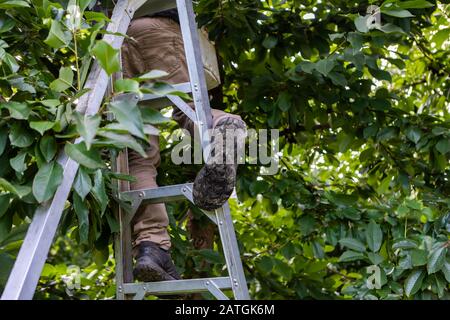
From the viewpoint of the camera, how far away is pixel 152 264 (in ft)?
7.98

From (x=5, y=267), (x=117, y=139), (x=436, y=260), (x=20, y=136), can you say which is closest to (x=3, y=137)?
(x=20, y=136)

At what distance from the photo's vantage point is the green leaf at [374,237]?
10.2 ft

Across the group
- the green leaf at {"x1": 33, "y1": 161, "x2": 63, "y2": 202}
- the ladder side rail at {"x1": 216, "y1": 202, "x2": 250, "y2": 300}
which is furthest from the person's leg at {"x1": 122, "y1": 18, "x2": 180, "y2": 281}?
the green leaf at {"x1": 33, "y1": 161, "x2": 63, "y2": 202}

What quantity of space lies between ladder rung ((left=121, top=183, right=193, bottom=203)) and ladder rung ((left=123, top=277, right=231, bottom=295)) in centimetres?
29

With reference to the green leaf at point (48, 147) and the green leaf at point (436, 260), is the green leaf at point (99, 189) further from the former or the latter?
the green leaf at point (436, 260)

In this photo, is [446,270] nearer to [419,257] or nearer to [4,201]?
[419,257]

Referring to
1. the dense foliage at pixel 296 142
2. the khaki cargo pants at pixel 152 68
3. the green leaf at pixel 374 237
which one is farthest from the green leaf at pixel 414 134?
the khaki cargo pants at pixel 152 68

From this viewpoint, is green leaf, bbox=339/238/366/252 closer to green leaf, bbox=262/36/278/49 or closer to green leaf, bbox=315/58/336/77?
green leaf, bbox=315/58/336/77

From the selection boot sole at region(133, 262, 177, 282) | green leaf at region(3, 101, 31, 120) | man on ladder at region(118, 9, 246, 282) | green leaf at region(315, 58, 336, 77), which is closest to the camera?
green leaf at region(3, 101, 31, 120)

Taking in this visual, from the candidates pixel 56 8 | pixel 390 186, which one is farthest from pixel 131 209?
pixel 390 186

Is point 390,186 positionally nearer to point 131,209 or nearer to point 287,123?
point 287,123

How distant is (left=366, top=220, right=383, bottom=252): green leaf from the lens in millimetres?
3113

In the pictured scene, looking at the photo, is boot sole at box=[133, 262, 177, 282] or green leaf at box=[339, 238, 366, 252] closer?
boot sole at box=[133, 262, 177, 282]

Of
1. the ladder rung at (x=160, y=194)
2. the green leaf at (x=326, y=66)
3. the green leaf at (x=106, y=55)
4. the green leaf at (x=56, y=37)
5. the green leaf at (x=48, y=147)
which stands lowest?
the green leaf at (x=48, y=147)
